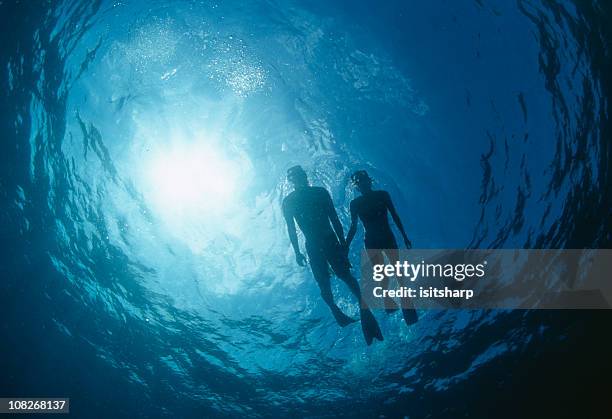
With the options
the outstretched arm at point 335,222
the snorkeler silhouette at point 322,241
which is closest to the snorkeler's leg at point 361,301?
the snorkeler silhouette at point 322,241

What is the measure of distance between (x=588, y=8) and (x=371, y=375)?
561 inches

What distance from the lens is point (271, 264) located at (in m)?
11.5

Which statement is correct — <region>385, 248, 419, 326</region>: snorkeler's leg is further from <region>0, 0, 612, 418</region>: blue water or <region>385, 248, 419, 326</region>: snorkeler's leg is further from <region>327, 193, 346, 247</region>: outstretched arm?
<region>0, 0, 612, 418</region>: blue water

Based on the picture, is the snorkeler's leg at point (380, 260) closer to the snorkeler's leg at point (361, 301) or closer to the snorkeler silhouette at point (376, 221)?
the snorkeler silhouette at point (376, 221)

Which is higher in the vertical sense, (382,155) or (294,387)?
(382,155)

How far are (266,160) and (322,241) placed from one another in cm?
320

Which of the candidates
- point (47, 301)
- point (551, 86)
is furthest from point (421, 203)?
point (47, 301)

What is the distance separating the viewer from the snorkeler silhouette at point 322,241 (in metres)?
8.16

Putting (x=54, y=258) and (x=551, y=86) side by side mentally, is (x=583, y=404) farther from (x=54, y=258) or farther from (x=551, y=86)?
(x=54, y=258)
